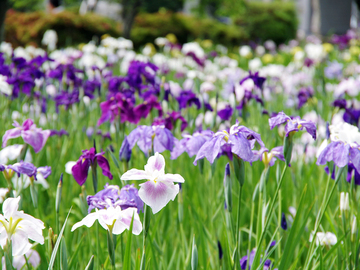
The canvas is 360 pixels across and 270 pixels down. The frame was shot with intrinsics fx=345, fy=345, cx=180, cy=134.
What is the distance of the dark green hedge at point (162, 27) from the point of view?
9.93 meters

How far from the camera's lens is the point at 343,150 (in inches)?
39.9

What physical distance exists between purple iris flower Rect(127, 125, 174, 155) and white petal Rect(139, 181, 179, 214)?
52 cm

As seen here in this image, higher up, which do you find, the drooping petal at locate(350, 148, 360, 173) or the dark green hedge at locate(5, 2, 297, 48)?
the dark green hedge at locate(5, 2, 297, 48)

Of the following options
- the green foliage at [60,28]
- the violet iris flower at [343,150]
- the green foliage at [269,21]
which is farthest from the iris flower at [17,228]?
the green foliage at [269,21]

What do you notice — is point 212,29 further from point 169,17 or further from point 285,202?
point 285,202

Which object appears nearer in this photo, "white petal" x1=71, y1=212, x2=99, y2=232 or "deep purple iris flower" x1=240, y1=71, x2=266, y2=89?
"white petal" x1=71, y1=212, x2=99, y2=232

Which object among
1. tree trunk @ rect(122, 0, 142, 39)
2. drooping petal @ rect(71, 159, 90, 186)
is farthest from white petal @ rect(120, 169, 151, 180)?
tree trunk @ rect(122, 0, 142, 39)

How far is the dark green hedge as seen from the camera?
993 centimetres

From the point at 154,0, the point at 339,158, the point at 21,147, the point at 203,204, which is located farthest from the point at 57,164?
the point at 154,0

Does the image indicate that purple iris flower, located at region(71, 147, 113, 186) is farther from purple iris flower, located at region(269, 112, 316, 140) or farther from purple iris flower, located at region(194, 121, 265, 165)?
purple iris flower, located at region(269, 112, 316, 140)

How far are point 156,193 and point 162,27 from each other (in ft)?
38.0

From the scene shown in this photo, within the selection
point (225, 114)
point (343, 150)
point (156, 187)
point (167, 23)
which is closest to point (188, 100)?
point (225, 114)

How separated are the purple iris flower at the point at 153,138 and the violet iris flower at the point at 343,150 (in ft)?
1.95

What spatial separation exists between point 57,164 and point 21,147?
77cm
